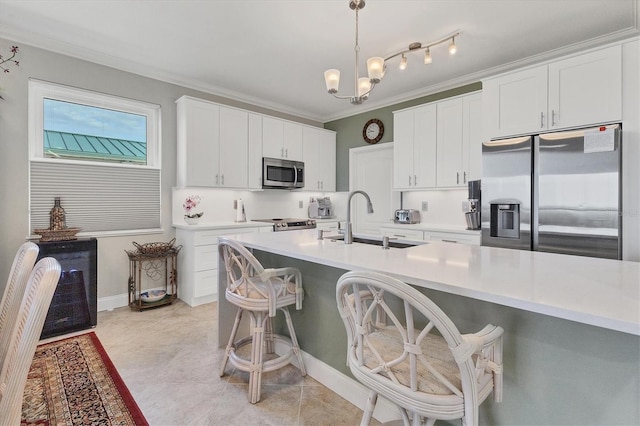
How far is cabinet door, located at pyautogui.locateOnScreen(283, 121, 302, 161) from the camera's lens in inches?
183

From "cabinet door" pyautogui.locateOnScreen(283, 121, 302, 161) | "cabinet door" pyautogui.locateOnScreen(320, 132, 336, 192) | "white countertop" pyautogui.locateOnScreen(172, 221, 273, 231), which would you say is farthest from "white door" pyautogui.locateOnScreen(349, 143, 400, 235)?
"white countertop" pyautogui.locateOnScreen(172, 221, 273, 231)

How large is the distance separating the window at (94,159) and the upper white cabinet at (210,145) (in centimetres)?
38

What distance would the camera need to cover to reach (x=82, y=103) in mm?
3225

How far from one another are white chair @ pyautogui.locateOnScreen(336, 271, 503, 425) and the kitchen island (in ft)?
0.50

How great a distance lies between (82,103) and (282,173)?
246 cm

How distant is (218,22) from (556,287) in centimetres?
302

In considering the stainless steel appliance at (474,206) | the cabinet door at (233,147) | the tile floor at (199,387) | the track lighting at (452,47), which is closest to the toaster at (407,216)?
the stainless steel appliance at (474,206)

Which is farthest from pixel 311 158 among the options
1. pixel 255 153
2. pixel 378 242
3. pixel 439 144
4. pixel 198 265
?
pixel 378 242

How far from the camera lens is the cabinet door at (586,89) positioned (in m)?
2.44

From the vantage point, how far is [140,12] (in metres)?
2.49

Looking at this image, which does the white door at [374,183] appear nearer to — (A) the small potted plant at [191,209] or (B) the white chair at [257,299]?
(A) the small potted plant at [191,209]

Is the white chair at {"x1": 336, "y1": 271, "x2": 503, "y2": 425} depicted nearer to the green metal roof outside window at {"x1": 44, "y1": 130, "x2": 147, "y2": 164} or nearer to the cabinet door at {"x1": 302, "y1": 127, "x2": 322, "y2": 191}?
the green metal roof outside window at {"x1": 44, "y1": 130, "x2": 147, "y2": 164}

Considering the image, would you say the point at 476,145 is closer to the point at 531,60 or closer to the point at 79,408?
the point at 531,60

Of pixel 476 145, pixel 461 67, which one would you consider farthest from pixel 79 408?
pixel 461 67
